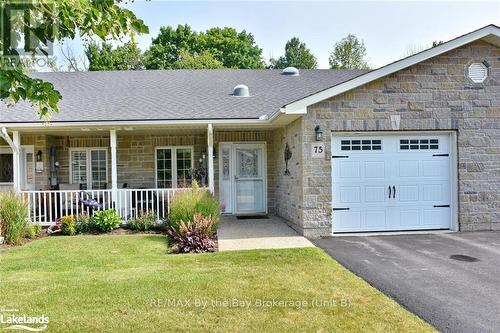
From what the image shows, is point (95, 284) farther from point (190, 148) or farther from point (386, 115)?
point (190, 148)

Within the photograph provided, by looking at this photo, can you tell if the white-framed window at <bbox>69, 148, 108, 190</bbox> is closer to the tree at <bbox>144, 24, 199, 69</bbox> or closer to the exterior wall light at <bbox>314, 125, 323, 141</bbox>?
the exterior wall light at <bbox>314, 125, 323, 141</bbox>

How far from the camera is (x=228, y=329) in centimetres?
399

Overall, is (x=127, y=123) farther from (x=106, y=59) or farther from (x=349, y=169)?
(x=106, y=59)

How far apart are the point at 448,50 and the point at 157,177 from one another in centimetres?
872

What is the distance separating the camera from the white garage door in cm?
888

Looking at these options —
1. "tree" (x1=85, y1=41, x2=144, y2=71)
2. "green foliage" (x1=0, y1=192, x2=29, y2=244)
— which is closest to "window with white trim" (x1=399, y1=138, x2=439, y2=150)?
"green foliage" (x1=0, y1=192, x2=29, y2=244)

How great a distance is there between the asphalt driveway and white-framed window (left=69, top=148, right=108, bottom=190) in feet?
25.1

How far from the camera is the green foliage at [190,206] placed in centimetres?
863

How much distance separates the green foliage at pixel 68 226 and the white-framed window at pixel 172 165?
3300mm

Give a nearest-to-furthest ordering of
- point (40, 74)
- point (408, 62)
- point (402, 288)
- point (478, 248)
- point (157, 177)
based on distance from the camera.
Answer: point (402, 288) → point (478, 248) → point (408, 62) → point (157, 177) → point (40, 74)

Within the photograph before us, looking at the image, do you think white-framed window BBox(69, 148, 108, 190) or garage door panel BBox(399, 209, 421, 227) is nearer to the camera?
garage door panel BBox(399, 209, 421, 227)

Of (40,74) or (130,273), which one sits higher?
(40,74)

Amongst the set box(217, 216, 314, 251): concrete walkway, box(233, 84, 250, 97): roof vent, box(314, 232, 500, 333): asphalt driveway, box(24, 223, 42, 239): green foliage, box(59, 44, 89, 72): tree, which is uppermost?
box(59, 44, 89, 72): tree

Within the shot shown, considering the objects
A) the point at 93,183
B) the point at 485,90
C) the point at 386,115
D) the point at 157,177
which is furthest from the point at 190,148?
the point at 485,90
